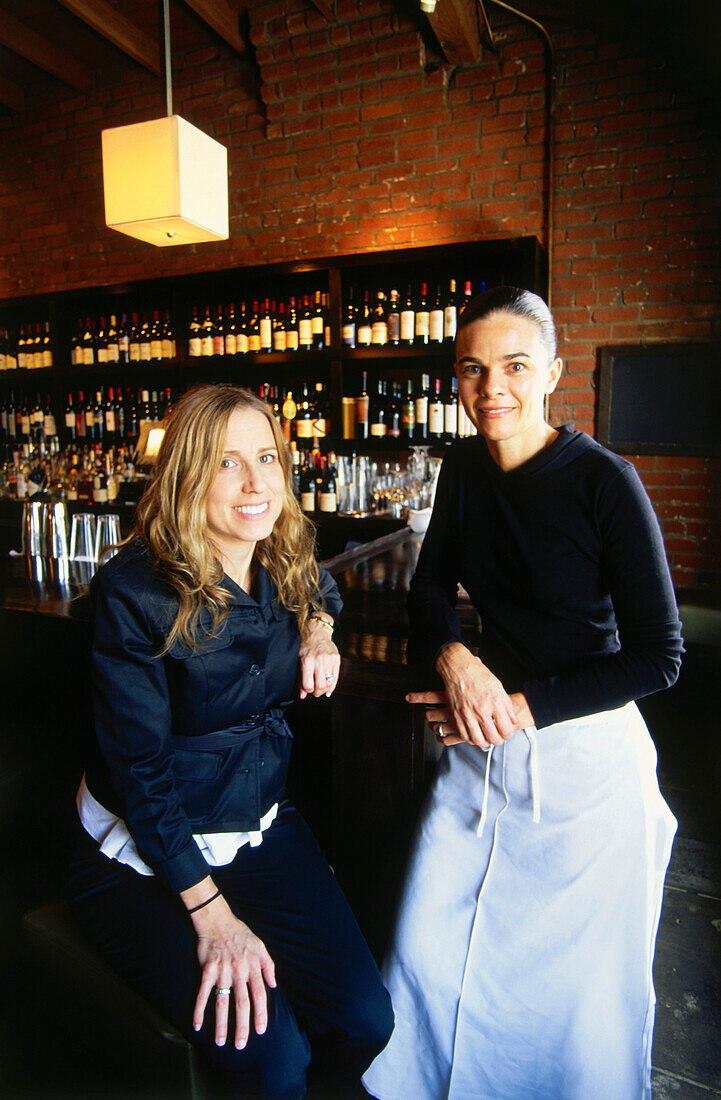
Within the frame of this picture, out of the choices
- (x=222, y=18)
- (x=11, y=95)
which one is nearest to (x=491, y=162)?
(x=222, y=18)

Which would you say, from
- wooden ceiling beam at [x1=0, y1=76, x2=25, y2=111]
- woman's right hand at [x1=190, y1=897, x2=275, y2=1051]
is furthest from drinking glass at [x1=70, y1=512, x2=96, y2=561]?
wooden ceiling beam at [x1=0, y1=76, x2=25, y2=111]

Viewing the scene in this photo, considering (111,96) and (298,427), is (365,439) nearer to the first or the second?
(298,427)

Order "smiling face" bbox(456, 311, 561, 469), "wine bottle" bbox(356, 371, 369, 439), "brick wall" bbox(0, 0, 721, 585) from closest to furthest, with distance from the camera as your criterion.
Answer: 1. "smiling face" bbox(456, 311, 561, 469)
2. "brick wall" bbox(0, 0, 721, 585)
3. "wine bottle" bbox(356, 371, 369, 439)

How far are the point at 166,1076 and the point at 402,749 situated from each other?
69 cm

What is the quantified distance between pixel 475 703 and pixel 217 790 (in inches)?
19.7

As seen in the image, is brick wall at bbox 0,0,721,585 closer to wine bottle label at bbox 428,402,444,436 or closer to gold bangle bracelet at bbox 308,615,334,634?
wine bottle label at bbox 428,402,444,436

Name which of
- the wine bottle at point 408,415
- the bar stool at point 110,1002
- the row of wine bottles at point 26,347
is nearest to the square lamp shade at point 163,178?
the wine bottle at point 408,415

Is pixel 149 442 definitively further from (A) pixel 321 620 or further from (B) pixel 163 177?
(A) pixel 321 620

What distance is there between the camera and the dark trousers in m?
1.05

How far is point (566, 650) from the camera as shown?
1.26 m

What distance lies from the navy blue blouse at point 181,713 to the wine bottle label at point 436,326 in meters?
2.64

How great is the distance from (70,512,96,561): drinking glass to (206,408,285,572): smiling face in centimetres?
126

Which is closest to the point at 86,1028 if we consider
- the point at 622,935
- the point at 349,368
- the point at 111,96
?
the point at 622,935

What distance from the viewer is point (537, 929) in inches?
A: 49.7
